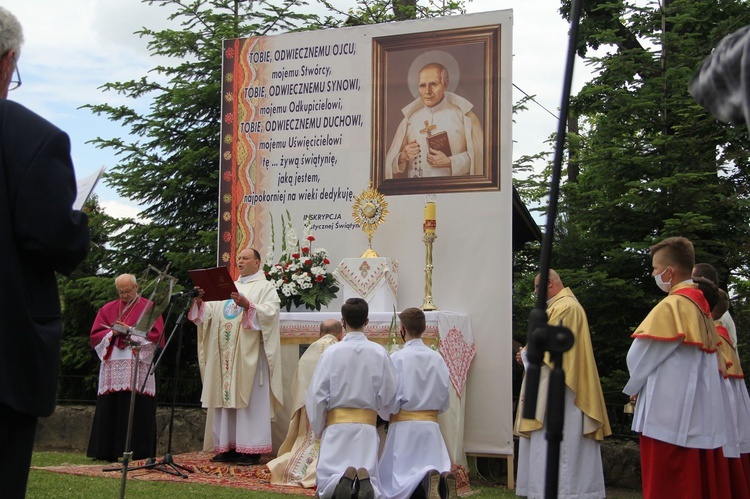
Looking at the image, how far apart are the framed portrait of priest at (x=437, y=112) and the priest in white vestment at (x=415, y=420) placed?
3.45 metres

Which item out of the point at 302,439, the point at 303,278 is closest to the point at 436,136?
the point at 303,278

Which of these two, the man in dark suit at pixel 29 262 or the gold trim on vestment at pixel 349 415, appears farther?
the gold trim on vestment at pixel 349 415

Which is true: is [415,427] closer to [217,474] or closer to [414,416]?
[414,416]

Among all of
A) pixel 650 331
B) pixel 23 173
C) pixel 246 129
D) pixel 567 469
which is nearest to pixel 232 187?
pixel 246 129

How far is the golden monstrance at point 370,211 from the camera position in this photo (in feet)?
35.9

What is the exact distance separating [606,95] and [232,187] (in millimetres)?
5153

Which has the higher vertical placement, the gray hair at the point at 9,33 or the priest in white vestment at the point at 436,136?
the priest in white vestment at the point at 436,136

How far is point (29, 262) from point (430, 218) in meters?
7.56

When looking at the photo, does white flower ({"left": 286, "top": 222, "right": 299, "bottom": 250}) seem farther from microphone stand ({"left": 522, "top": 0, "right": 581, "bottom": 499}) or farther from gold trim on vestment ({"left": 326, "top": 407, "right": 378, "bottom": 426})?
microphone stand ({"left": 522, "top": 0, "right": 581, "bottom": 499})

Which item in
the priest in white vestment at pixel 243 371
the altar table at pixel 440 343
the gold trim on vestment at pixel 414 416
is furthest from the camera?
the priest in white vestment at pixel 243 371

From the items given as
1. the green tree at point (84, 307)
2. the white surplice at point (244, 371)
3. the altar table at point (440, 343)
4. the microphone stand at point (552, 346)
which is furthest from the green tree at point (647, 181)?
the microphone stand at point (552, 346)

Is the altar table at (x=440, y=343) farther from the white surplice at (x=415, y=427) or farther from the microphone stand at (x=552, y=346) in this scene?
the microphone stand at (x=552, y=346)

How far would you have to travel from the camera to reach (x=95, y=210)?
15070 mm

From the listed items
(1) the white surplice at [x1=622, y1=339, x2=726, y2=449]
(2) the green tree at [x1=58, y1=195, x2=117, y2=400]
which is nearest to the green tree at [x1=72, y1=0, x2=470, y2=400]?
(2) the green tree at [x1=58, y1=195, x2=117, y2=400]
